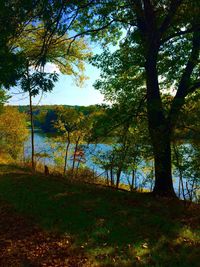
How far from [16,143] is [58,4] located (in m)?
35.4

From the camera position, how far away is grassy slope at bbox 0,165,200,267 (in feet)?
22.5

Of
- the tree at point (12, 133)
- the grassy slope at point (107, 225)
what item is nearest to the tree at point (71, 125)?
the tree at point (12, 133)

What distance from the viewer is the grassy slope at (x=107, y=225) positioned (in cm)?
686

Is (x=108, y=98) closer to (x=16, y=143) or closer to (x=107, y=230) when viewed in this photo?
(x=107, y=230)

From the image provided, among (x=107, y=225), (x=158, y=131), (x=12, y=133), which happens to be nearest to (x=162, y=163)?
(x=158, y=131)

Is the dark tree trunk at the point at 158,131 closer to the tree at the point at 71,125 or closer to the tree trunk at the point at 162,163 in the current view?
the tree trunk at the point at 162,163

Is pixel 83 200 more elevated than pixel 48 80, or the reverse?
pixel 48 80

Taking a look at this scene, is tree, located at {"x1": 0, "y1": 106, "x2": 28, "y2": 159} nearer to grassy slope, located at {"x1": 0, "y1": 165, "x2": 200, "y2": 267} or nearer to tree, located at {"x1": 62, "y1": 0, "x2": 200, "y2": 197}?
grassy slope, located at {"x1": 0, "y1": 165, "x2": 200, "y2": 267}

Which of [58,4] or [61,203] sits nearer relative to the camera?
[58,4]

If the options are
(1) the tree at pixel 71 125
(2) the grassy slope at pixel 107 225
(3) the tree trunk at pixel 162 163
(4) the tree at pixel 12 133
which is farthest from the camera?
(4) the tree at pixel 12 133

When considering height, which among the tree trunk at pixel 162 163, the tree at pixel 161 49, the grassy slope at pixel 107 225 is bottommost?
the grassy slope at pixel 107 225

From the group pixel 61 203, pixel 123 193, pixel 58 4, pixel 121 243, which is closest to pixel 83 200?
pixel 61 203

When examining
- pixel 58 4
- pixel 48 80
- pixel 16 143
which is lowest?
pixel 16 143

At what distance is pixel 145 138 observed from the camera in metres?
11.9
